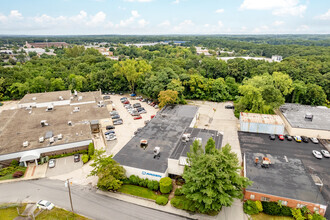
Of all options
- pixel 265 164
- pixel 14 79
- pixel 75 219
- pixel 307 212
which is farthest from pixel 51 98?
pixel 307 212

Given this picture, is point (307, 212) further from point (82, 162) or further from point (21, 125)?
point (21, 125)

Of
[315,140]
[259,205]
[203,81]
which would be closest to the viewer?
[259,205]

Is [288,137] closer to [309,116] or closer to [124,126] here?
[309,116]

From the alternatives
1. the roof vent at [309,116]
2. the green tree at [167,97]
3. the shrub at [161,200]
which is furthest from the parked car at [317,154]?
the green tree at [167,97]

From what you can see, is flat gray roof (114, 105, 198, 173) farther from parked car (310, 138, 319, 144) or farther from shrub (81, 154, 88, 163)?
parked car (310, 138, 319, 144)

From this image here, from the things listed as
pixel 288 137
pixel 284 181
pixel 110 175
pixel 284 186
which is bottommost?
pixel 288 137

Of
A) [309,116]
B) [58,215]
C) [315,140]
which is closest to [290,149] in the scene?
[315,140]

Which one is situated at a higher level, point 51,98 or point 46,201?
point 51,98
